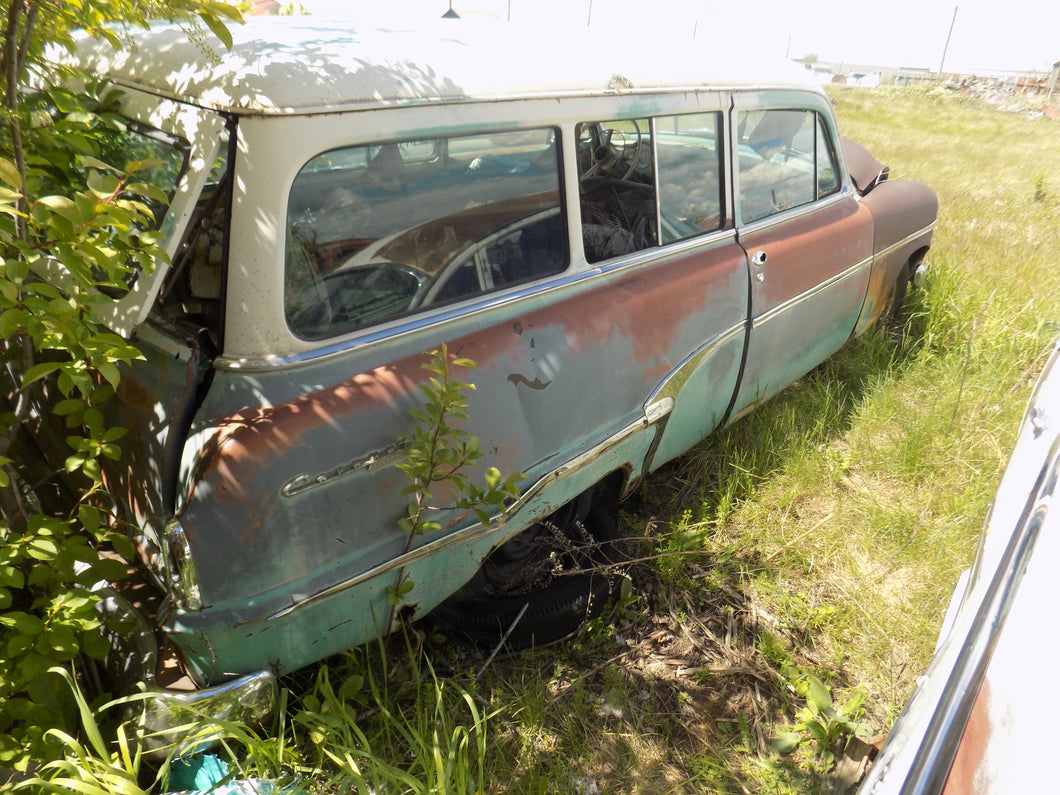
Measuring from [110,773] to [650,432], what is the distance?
180 centimetres

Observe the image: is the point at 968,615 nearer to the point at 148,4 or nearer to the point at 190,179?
the point at 190,179

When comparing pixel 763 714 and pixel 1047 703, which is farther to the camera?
pixel 763 714

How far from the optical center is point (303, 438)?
5.43 feet

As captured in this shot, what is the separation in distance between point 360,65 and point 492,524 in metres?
1.23

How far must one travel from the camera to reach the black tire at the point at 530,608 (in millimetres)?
2424

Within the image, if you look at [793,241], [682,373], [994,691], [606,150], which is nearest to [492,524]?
[682,373]

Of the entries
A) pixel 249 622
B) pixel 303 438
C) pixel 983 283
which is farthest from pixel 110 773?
pixel 983 283

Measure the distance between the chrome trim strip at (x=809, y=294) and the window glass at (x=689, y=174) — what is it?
1.42 feet

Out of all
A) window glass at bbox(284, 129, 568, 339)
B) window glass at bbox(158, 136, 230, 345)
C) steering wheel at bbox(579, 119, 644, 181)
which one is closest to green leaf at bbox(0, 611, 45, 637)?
window glass at bbox(158, 136, 230, 345)

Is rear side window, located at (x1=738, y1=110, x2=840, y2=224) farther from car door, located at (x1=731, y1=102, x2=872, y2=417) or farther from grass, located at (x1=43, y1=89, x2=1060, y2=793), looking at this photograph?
grass, located at (x1=43, y1=89, x2=1060, y2=793)

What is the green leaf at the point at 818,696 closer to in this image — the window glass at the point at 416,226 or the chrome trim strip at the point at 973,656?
the chrome trim strip at the point at 973,656

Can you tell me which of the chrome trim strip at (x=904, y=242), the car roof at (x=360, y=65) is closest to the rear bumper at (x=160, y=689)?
the car roof at (x=360, y=65)

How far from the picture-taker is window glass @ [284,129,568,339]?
1.72m

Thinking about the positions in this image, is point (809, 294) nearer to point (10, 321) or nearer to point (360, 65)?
point (360, 65)
